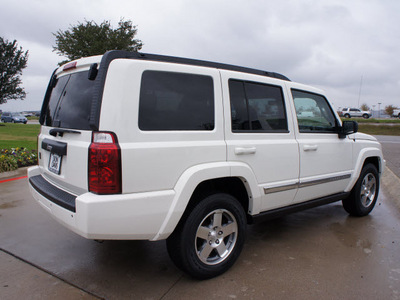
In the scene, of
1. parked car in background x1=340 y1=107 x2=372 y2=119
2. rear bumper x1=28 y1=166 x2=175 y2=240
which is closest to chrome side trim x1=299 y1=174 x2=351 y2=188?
rear bumper x1=28 y1=166 x2=175 y2=240

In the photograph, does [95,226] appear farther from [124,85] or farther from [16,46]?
[16,46]

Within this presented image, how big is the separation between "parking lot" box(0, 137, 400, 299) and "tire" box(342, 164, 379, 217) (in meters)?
0.21

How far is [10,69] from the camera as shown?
100ft

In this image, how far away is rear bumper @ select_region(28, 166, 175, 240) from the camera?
87.8 inches

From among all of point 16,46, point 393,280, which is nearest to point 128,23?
point 16,46

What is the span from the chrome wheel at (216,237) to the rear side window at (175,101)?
0.83 metres

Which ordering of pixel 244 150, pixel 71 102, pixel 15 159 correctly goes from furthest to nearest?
pixel 15 159 → pixel 244 150 → pixel 71 102

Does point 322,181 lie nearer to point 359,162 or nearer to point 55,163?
Result: point 359,162

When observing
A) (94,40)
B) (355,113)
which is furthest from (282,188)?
(355,113)

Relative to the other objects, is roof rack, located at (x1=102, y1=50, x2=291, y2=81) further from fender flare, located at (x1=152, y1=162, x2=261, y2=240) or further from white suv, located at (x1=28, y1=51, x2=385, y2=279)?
fender flare, located at (x1=152, y1=162, x2=261, y2=240)

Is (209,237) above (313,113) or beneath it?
beneath

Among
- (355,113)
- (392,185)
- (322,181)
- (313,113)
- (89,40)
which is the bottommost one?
(392,185)

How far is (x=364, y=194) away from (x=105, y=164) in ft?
13.0

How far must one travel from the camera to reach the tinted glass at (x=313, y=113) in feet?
12.0
